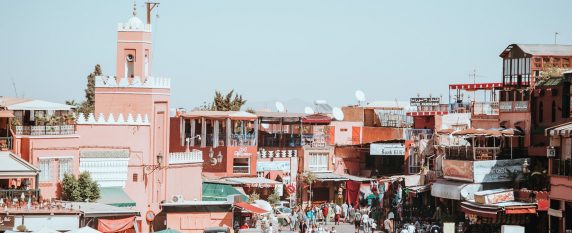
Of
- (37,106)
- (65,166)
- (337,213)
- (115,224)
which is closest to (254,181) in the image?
(337,213)

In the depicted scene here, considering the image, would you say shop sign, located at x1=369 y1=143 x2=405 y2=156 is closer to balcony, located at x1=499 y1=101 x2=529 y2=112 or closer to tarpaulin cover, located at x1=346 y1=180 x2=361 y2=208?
tarpaulin cover, located at x1=346 y1=180 x2=361 y2=208

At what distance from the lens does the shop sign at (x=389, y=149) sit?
6209 centimetres

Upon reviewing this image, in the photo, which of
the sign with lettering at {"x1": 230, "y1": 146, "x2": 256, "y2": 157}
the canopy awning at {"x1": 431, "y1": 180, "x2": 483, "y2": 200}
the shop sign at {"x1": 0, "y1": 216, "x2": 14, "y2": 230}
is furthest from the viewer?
the sign with lettering at {"x1": 230, "y1": 146, "x2": 256, "y2": 157}

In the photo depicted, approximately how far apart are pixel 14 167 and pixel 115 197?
5.48 m

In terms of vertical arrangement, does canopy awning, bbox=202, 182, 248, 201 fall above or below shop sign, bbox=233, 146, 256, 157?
below

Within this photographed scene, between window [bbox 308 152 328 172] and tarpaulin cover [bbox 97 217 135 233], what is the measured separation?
1927cm

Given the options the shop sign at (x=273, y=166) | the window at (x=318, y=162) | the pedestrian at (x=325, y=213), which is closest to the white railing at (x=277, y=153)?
the shop sign at (x=273, y=166)

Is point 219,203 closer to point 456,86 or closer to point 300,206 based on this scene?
point 300,206

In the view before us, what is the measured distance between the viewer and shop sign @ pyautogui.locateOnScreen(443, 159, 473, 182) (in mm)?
49062

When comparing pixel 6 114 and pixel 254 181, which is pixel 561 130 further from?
pixel 6 114

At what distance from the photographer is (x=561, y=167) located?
43344mm

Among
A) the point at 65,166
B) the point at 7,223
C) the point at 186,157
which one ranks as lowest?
the point at 7,223

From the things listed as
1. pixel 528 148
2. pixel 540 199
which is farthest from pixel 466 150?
pixel 540 199

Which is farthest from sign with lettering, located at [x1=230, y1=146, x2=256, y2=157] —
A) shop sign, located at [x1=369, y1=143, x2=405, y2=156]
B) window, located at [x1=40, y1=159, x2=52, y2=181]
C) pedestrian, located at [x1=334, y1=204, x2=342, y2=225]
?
window, located at [x1=40, y1=159, x2=52, y2=181]
